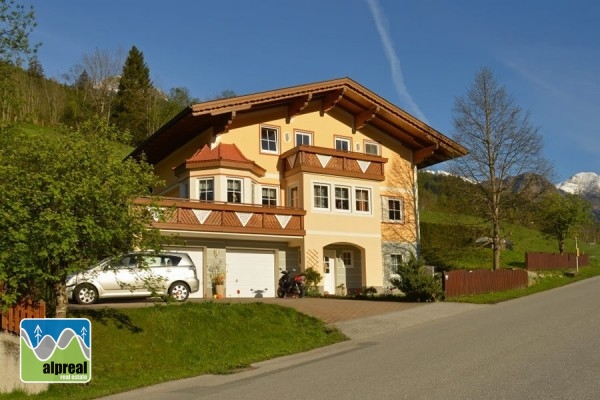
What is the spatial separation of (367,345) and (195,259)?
13392 millimetres

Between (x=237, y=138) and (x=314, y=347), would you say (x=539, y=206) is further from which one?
(x=314, y=347)

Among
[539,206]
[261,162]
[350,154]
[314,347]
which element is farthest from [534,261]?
[314,347]

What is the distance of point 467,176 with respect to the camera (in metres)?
34.2

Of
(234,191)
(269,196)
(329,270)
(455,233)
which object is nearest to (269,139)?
(269,196)

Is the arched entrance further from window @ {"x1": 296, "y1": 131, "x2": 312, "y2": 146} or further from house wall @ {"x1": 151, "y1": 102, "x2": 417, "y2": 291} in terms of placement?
window @ {"x1": 296, "y1": 131, "x2": 312, "y2": 146}

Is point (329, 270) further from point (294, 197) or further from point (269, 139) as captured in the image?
point (269, 139)

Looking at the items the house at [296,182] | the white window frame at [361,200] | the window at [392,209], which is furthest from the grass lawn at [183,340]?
the window at [392,209]

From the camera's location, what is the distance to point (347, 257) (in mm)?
31547

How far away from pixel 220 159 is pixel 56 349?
57.4 ft

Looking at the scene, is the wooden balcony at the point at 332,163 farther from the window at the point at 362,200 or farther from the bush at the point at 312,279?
the bush at the point at 312,279

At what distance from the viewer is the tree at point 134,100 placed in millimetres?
68562

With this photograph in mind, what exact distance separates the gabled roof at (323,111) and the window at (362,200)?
385cm

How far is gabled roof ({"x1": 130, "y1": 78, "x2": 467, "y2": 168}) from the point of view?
92.2 ft

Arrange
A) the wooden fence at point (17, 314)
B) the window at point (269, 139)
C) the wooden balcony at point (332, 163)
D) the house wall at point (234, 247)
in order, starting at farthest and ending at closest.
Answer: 1. the window at point (269, 139)
2. the wooden balcony at point (332, 163)
3. the house wall at point (234, 247)
4. the wooden fence at point (17, 314)
